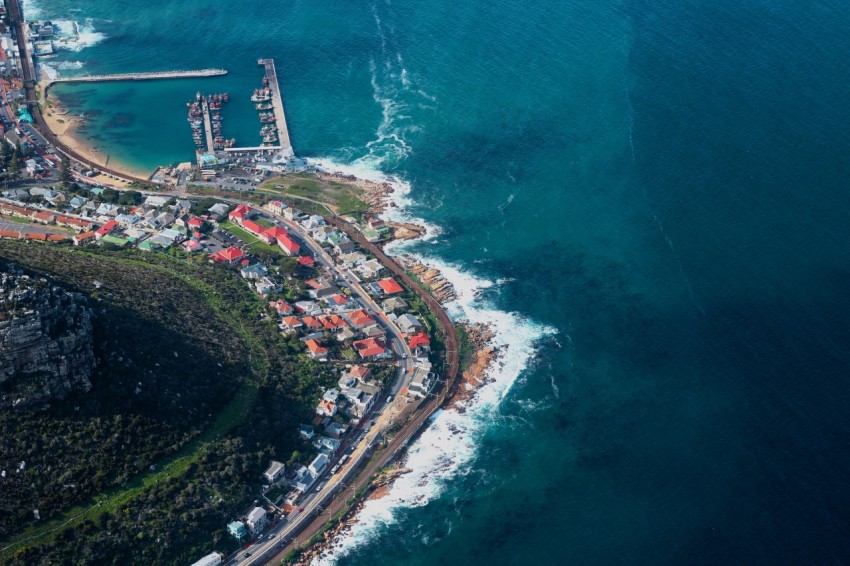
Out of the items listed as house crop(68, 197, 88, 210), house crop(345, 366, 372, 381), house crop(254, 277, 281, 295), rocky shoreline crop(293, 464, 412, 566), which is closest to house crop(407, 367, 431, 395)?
house crop(345, 366, 372, 381)

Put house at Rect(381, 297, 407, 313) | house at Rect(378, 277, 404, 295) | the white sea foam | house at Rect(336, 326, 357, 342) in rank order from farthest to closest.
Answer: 1. house at Rect(378, 277, 404, 295)
2. house at Rect(381, 297, 407, 313)
3. house at Rect(336, 326, 357, 342)
4. the white sea foam

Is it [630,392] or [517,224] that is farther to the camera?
[517,224]

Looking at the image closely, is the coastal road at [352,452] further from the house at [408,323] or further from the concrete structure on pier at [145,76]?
the concrete structure on pier at [145,76]

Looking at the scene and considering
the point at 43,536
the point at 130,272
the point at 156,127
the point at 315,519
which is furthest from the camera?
the point at 156,127

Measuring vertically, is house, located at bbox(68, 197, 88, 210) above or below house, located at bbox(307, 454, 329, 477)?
below

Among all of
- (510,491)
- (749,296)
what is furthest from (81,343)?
(749,296)

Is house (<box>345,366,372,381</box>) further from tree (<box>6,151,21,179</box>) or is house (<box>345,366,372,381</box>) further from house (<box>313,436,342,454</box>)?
tree (<box>6,151,21,179</box>)

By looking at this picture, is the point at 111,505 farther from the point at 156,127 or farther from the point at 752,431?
the point at 156,127

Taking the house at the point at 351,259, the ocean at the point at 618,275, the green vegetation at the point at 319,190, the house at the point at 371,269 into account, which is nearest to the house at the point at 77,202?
the ocean at the point at 618,275
